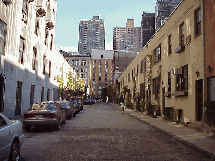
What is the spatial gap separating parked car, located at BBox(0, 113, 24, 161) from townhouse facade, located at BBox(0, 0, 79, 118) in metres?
11.4

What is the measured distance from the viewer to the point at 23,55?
2167 centimetres

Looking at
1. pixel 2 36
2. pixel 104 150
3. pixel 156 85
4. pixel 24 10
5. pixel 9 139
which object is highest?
A: pixel 24 10

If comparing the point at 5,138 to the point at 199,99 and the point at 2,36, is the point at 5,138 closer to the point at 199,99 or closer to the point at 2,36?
the point at 199,99

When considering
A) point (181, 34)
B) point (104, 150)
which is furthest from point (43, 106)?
point (181, 34)

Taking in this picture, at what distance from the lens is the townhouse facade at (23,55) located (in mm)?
17469

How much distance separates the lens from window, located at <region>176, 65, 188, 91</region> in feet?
50.3

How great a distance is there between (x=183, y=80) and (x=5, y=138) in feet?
41.2

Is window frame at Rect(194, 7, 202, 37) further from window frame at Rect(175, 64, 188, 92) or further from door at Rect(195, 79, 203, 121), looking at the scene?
door at Rect(195, 79, 203, 121)

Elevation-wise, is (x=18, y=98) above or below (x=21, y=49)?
below

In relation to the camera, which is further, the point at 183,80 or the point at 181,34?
the point at 181,34

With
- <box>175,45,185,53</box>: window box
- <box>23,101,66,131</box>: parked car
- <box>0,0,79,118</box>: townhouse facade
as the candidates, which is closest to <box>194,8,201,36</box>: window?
<box>175,45,185,53</box>: window box

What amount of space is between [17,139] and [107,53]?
448ft

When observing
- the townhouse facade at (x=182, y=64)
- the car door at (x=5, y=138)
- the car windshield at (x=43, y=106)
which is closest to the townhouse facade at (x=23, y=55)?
the car windshield at (x=43, y=106)

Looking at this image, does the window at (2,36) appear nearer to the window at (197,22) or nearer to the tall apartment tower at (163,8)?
the window at (197,22)
